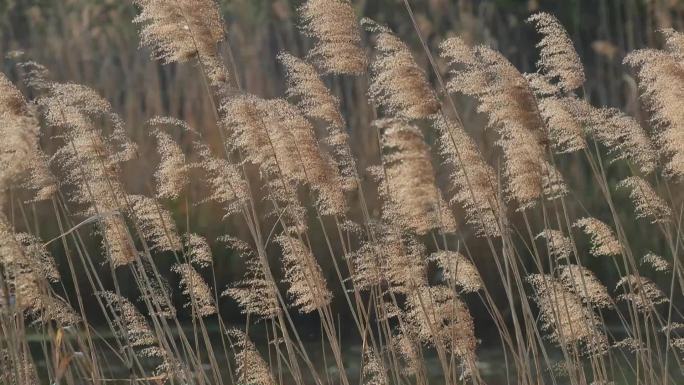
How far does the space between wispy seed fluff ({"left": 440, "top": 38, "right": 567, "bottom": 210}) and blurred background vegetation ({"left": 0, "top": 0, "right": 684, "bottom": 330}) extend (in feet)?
11.5

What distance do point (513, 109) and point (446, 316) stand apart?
741mm

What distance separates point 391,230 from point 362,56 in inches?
20.3

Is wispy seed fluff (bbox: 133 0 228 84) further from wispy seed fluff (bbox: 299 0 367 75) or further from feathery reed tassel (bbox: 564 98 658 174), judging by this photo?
feathery reed tassel (bbox: 564 98 658 174)

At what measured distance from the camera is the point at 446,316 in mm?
3906

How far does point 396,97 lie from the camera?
3.36 m

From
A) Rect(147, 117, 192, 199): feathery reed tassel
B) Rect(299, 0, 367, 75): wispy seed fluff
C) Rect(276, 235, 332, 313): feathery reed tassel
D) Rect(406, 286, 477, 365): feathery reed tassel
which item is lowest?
Rect(406, 286, 477, 365): feathery reed tassel

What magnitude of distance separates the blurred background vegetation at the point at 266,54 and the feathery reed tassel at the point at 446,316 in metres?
3.15

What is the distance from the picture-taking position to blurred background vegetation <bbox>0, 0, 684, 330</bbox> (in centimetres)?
752

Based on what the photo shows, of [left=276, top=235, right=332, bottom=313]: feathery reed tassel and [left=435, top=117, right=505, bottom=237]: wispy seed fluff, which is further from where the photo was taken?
[left=276, top=235, right=332, bottom=313]: feathery reed tassel

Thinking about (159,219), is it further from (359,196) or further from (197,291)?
(359,196)

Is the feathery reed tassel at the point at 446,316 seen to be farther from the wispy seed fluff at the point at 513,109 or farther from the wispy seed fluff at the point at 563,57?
the wispy seed fluff at the point at 563,57

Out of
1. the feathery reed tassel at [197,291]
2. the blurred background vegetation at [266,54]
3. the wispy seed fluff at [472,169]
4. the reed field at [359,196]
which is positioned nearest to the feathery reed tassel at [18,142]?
the reed field at [359,196]

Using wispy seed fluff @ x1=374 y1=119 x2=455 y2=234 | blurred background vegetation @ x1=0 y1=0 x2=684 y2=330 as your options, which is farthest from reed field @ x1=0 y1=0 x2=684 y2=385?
blurred background vegetation @ x1=0 y1=0 x2=684 y2=330

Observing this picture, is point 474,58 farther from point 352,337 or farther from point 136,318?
point 352,337
